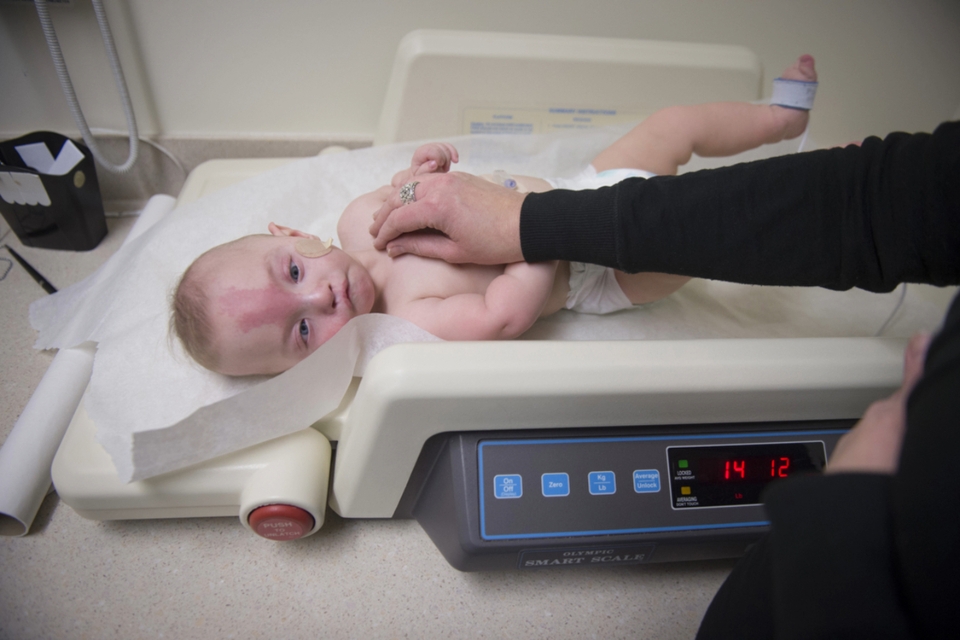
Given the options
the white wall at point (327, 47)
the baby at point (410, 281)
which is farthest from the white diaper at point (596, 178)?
the white wall at point (327, 47)

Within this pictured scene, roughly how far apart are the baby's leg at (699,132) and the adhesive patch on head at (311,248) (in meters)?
0.46

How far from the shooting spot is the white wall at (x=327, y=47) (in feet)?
3.18

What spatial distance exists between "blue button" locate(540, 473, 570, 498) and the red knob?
247 millimetres

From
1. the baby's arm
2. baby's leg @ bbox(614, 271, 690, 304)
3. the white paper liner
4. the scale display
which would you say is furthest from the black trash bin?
the scale display

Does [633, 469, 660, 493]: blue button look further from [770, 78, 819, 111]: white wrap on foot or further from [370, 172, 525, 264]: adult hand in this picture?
[770, 78, 819, 111]: white wrap on foot

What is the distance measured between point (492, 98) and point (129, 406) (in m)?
0.73

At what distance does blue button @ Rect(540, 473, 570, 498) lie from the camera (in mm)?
534

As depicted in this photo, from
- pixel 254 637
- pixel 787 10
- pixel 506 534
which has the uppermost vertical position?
pixel 787 10

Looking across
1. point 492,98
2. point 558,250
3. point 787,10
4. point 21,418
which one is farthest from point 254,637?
point 787,10

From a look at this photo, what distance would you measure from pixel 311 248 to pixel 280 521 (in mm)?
348

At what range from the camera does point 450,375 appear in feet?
1.57

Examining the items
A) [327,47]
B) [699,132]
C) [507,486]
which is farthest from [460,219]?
[327,47]

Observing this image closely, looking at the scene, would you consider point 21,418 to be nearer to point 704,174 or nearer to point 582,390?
point 582,390

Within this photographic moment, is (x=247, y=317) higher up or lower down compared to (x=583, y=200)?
lower down
